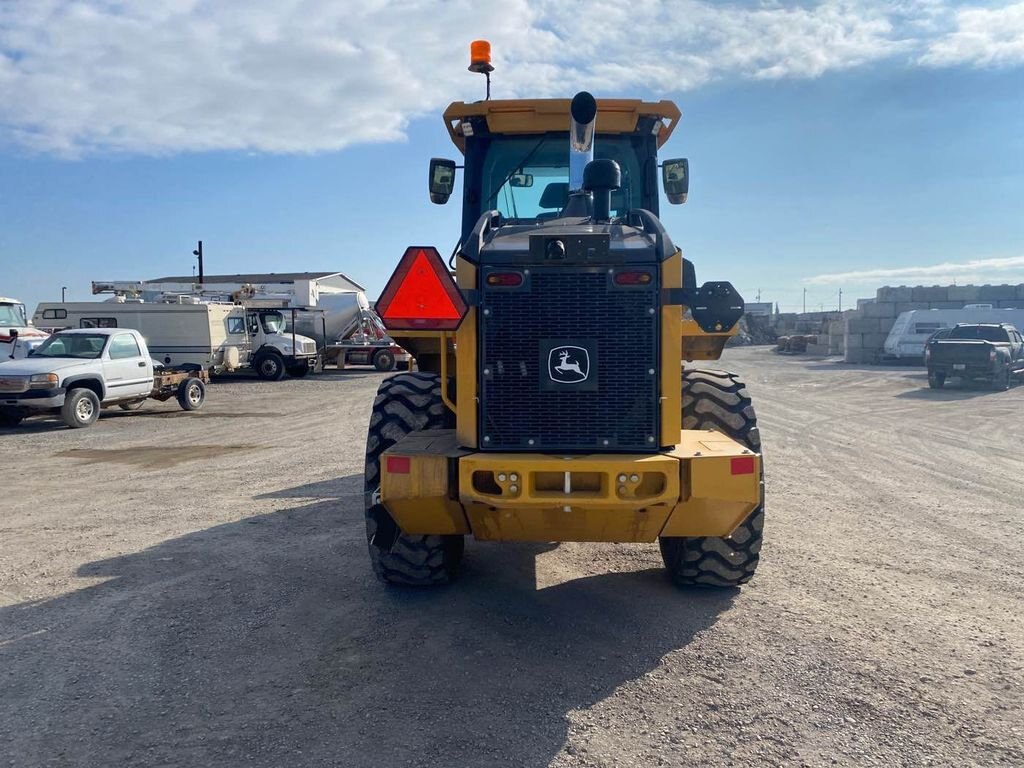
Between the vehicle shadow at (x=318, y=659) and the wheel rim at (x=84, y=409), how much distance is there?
30.5 ft

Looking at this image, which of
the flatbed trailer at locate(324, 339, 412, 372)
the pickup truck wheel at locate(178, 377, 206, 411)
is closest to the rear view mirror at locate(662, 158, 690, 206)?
the pickup truck wheel at locate(178, 377, 206, 411)

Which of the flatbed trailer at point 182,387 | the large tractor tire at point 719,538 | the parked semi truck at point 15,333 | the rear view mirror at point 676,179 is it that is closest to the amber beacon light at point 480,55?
the rear view mirror at point 676,179

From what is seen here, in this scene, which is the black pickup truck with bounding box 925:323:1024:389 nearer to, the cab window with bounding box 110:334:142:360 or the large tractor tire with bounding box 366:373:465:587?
the cab window with bounding box 110:334:142:360

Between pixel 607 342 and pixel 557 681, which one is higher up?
pixel 607 342

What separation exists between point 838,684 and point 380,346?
2688 cm

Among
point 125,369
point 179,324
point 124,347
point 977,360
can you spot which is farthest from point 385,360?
point 977,360

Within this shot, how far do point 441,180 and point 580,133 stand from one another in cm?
148

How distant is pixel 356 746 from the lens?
3229 millimetres

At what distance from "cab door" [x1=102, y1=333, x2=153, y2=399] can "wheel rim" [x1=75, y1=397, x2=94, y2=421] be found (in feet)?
1.69

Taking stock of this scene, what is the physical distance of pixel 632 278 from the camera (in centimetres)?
409

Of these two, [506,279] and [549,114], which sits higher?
[549,114]

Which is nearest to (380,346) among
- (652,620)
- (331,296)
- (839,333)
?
(331,296)

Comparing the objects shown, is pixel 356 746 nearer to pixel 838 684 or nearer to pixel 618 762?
pixel 618 762

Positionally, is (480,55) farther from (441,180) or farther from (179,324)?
(179,324)
